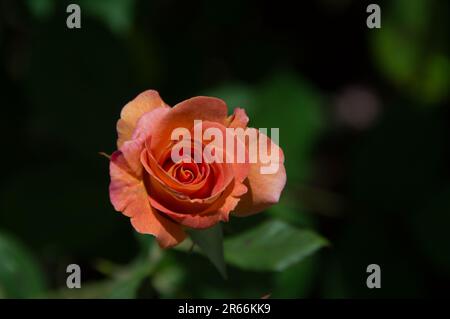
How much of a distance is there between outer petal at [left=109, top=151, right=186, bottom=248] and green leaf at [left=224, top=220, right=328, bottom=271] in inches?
12.2

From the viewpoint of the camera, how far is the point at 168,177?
0.98 metres

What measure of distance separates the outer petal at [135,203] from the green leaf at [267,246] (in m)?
0.31

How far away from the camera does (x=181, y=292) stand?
4.57 ft

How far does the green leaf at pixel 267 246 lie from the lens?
1273 mm

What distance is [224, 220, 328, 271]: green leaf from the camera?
4.18 ft

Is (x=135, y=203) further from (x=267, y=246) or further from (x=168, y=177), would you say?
(x=267, y=246)

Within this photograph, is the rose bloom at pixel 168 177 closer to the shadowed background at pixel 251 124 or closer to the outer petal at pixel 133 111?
the outer petal at pixel 133 111

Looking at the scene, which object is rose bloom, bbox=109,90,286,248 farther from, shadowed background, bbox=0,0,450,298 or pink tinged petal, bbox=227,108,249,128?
shadowed background, bbox=0,0,450,298
